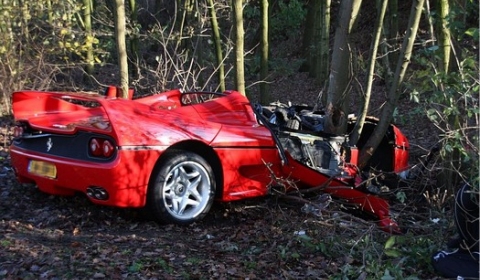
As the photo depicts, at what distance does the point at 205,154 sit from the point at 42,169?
1.59m

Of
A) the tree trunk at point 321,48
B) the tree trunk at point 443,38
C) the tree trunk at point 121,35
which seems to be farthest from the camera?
the tree trunk at point 321,48

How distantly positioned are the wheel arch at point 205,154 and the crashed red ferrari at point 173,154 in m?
0.01

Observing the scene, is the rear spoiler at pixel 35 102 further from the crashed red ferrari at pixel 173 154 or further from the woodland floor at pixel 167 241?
the woodland floor at pixel 167 241

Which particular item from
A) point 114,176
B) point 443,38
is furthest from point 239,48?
point 114,176

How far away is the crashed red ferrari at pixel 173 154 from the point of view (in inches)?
215

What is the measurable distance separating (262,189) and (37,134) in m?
2.40

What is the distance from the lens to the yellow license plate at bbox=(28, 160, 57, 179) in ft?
18.7

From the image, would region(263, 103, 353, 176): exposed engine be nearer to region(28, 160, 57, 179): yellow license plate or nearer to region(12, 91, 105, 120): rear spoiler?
region(12, 91, 105, 120): rear spoiler

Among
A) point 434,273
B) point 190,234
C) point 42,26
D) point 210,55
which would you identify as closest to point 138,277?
point 190,234

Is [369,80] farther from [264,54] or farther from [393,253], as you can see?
[264,54]

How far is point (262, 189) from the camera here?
652 cm

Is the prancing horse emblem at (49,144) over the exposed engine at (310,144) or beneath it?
over

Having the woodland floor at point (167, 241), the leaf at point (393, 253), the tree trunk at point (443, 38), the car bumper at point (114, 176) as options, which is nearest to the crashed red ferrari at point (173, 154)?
the car bumper at point (114, 176)

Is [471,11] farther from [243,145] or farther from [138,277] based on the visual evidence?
[138,277]
